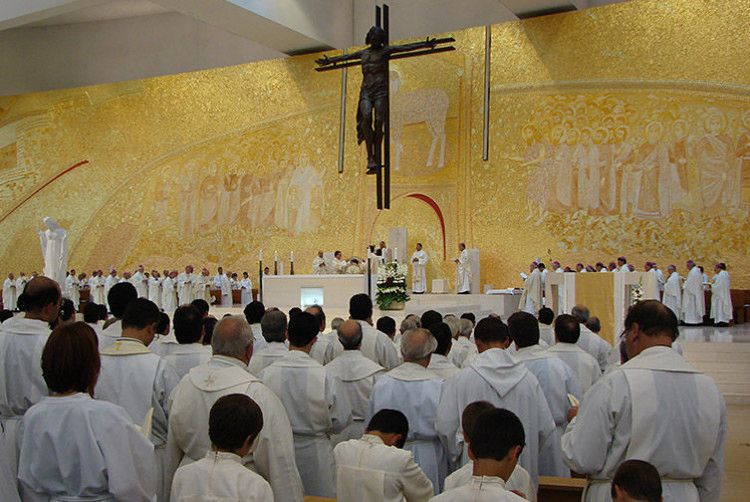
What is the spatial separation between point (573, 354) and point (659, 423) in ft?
6.91

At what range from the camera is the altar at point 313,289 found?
16031 millimetres

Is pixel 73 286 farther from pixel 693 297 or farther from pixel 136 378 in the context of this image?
pixel 136 378

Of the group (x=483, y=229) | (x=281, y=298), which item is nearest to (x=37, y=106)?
(x=281, y=298)

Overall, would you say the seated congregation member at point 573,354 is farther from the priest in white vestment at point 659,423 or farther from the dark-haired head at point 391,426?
the dark-haired head at point 391,426

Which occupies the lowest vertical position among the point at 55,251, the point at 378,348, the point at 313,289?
the point at 313,289

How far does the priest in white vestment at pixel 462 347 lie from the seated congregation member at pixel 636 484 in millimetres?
2723

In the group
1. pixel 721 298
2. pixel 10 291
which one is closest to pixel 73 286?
pixel 10 291

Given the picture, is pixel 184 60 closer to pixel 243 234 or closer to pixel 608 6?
pixel 243 234

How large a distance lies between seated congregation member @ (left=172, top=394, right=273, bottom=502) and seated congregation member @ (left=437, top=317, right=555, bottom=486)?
136cm

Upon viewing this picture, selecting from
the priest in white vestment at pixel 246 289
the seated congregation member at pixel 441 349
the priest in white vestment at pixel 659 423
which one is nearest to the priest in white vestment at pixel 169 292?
the priest in white vestment at pixel 246 289

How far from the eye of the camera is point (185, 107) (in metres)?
22.7

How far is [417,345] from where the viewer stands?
3807 mm

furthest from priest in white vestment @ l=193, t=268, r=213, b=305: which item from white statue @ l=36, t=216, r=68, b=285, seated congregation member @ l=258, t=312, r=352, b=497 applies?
seated congregation member @ l=258, t=312, r=352, b=497

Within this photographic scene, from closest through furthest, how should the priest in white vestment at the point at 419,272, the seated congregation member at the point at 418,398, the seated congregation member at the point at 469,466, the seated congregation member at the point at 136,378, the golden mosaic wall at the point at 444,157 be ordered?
the seated congregation member at the point at 469,466 → the seated congregation member at the point at 136,378 → the seated congregation member at the point at 418,398 → the golden mosaic wall at the point at 444,157 → the priest in white vestment at the point at 419,272
